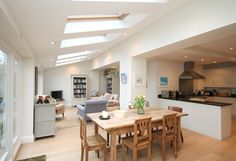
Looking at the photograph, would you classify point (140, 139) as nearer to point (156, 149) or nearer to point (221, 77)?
point (156, 149)

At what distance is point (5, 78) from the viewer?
9.07 feet

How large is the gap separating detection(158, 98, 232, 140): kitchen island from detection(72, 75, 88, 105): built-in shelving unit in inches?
268

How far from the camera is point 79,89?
983 cm

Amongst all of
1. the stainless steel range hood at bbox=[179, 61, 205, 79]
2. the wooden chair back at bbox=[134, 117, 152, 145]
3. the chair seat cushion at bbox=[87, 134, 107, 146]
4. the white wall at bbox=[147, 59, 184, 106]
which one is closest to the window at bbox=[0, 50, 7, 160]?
the chair seat cushion at bbox=[87, 134, 107, 146]

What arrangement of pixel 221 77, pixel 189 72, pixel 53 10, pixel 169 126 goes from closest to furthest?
pixel 53 10
pixel 169 126
pixel 189 72
pixel 221 77

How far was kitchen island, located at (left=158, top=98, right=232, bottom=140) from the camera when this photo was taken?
392cm

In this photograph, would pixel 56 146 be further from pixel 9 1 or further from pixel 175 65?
pixel 175 65

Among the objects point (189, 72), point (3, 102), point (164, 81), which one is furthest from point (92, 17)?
point (189, 72)

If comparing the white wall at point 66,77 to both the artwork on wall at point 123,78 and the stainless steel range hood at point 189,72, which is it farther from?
the stainless steel range hood at point 189,72

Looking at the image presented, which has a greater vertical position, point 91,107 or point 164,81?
point 164,81

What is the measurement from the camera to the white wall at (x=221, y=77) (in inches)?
277

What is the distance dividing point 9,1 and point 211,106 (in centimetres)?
488

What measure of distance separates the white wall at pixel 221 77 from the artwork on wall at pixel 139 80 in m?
5.15

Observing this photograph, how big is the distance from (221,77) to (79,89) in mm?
8414
